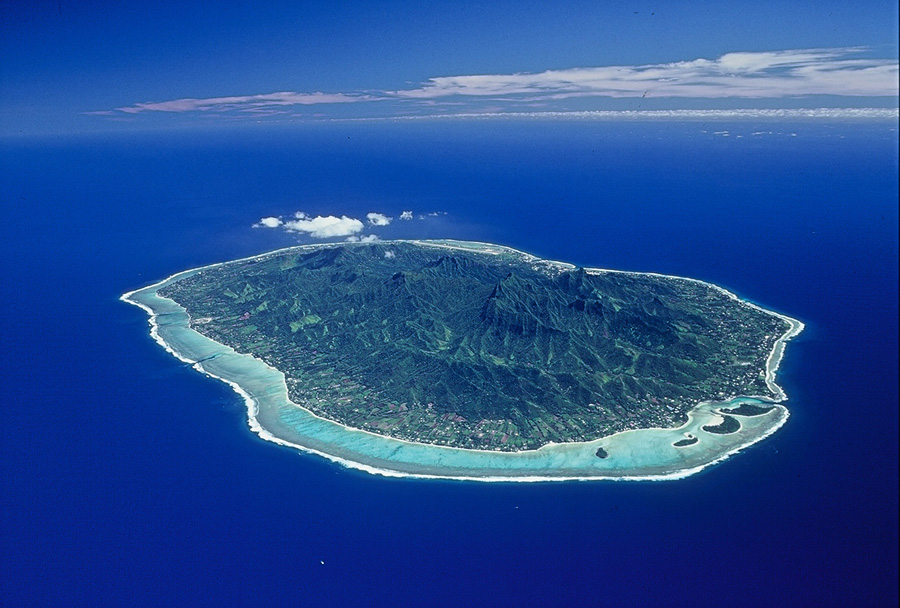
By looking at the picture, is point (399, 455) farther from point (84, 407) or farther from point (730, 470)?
point (84, 407)

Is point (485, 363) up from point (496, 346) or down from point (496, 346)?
down

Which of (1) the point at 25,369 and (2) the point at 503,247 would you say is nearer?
(1) the point at 25,369

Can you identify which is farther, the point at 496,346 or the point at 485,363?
the point at 496,346

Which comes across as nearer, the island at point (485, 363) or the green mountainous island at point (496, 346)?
the island at point (485, 363)

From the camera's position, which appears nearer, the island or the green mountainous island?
the island

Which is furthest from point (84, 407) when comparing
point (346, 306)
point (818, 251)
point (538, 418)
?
point (818, 251)
